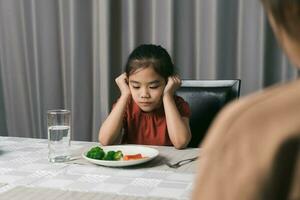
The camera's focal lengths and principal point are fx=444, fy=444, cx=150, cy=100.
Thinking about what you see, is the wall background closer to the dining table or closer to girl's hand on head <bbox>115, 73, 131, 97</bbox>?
girl's hand on head <bbox>115, 73, 131, 97</bbox>

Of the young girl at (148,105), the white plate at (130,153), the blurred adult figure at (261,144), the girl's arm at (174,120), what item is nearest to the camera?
the blurred adult figure at (261,144)

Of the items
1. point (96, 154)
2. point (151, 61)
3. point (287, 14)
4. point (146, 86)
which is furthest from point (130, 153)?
point (287, 14)

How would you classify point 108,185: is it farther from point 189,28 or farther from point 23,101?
point 23,101

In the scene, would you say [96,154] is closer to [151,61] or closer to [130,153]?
[130,153]

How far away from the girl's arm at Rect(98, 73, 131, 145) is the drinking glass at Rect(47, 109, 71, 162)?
0.28 metres

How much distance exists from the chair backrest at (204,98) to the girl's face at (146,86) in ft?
0.41

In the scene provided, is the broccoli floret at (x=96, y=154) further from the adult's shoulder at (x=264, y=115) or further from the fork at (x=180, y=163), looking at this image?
the adult's shoulder at (x=264, y=115)

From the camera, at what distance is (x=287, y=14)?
11.0 inches

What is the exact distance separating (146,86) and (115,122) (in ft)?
0.62

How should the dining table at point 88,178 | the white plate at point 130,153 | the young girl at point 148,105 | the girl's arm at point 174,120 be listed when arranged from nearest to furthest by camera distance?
the dining table at point 88,178 < the white plate at point 130,153 < the girl's arm at point 174,120 < the young girl at point 148,105

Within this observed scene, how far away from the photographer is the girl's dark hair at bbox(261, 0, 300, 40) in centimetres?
28

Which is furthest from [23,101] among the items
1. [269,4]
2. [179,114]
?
[269,4]

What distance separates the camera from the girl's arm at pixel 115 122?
1641mm

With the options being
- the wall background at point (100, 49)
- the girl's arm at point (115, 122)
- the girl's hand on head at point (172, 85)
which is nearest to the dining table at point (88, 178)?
the girl's arm at point (115, 122)
